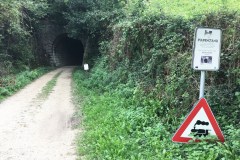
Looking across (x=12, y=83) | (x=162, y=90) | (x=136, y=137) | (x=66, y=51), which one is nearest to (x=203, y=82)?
(x=136, y=137)

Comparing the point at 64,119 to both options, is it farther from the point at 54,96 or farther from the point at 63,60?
the point at 63,60

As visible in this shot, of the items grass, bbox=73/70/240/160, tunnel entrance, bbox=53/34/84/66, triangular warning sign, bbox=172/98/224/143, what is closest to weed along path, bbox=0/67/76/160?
grass, bbox=73/70/240/160

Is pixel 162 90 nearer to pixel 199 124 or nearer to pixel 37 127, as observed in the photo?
pixel 199 124

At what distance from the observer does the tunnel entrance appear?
101ft

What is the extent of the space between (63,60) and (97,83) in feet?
64.2

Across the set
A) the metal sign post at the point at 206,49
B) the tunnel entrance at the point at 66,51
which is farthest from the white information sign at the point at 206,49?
the tunnel entrance at the point at 66,51

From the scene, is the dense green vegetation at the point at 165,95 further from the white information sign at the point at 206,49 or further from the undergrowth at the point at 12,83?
the undergrowth at the point at 12,83

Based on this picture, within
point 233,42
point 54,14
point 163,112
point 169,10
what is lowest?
point 163,112

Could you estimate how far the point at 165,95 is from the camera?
7.23 meters

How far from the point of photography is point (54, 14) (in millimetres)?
26312

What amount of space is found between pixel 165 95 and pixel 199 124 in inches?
115

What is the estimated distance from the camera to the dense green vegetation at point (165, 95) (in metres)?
5.35

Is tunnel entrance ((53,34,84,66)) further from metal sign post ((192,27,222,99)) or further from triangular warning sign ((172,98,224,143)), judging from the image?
metal sign post ((192,27,222,99))

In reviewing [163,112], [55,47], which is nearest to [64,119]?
[163,112]
